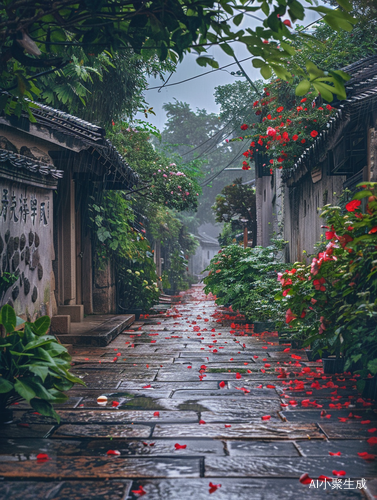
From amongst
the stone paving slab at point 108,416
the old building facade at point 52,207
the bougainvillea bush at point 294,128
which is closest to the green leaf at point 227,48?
the old building facade at point 52,207

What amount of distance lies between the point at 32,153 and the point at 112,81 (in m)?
4.70

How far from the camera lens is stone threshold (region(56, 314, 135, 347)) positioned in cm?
728

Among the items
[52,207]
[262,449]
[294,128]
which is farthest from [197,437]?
[294,128]

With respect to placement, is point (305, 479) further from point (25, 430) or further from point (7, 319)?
point (7, 319)

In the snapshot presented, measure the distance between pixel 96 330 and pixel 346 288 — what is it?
4.75m

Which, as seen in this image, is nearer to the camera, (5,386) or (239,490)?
(239,490)

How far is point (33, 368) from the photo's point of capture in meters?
3.32

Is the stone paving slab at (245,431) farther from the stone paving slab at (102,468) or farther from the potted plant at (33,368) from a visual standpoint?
the potted plant at (33,368)

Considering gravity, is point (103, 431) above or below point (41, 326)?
below

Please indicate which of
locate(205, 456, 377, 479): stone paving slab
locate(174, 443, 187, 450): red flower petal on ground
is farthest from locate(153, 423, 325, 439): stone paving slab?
locate(205, 456, 377, 479): stone paving slab

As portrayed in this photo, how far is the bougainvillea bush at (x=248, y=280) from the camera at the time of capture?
9.02 meters

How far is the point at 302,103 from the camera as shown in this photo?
927 cm

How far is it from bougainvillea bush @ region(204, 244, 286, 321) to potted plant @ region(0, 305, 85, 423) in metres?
4.96

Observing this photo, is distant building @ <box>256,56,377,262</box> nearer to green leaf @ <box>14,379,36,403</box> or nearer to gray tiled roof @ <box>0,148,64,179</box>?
gray tiled roof @ <box>0,148,64,179</box>
